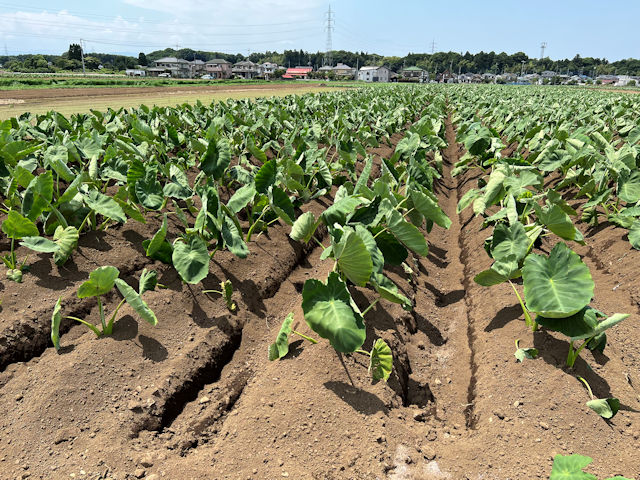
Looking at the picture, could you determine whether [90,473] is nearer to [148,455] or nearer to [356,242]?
[148,455]

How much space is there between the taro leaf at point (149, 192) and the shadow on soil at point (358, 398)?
2104mm

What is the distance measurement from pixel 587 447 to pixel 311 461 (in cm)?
134

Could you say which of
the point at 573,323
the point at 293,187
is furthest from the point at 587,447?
the point at 293,187

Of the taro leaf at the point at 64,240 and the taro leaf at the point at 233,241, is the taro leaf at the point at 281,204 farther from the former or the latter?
the taro leaf at the point at 64,240

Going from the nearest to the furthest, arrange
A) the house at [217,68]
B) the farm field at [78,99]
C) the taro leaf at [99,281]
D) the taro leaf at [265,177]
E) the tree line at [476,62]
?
the taro leaf at [99,281]
the taro leaf at [265,177]
the farm field at [78,99]
the house at [217,68]
the tree line at [476,62]


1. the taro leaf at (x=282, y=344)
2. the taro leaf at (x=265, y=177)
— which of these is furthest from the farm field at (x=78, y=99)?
the taro leaf at (x=282, y=344)

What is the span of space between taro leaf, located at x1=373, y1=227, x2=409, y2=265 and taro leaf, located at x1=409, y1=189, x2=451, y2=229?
13.9 inches

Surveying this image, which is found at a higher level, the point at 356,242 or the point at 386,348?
the point at 356,242

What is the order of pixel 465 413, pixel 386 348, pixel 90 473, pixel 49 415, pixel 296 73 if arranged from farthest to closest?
pixel 296 73 < pixel 465 413 < pixel 386 348 < pixel 49 415 < pixel 90 473

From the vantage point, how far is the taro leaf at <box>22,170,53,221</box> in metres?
3.21

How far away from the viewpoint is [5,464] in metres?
1.94

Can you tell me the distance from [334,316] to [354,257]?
Answer: 14.7 inches

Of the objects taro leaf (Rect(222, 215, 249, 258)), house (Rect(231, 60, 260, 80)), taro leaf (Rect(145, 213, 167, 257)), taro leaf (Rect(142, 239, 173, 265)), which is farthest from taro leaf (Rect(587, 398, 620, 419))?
house (Rect(231, 60, 260, 80))

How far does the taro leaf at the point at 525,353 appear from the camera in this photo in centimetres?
254
